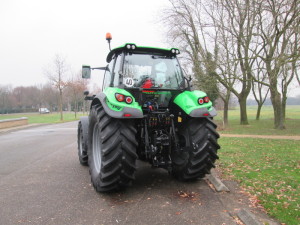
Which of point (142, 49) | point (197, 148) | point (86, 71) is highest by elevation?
point (142, 49)

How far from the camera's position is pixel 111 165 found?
3738mm

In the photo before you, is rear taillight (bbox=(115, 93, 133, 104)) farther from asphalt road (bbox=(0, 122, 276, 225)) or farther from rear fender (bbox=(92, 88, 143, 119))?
asphalt road (bbox=(0, 122, 276, 225))

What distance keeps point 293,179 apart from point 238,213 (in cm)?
218

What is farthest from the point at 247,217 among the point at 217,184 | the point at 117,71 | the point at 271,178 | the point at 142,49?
the point at 142,49

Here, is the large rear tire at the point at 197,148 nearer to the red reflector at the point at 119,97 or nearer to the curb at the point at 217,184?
the curb at the point at 217,184

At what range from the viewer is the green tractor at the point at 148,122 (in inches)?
149

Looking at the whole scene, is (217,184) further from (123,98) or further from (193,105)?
(123,98)

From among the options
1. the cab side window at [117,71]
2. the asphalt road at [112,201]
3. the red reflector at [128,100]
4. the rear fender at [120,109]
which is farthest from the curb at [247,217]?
the cab side window at [117,71]

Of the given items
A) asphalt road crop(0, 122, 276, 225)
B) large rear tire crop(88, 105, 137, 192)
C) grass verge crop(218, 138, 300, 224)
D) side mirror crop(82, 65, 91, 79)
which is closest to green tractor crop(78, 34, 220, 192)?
large rear tire crop(88, 105, 137, 192)

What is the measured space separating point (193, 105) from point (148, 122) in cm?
77

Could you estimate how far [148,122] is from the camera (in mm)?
4227

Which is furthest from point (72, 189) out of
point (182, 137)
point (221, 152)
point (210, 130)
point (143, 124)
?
point (221, 152)

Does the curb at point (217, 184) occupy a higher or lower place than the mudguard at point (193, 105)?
lower

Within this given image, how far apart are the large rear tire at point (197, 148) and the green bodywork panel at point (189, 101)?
0.28 m
